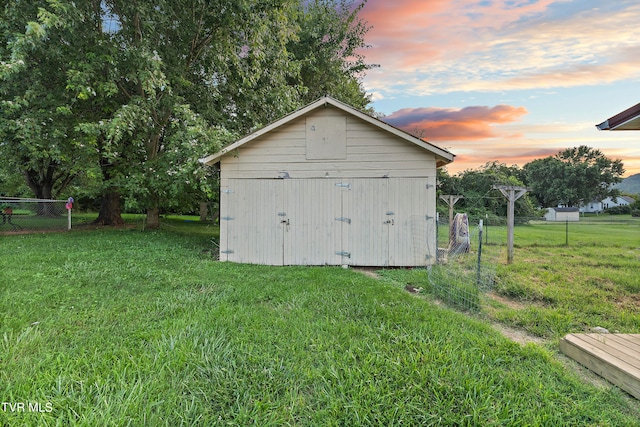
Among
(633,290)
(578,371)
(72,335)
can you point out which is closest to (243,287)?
(72,335)

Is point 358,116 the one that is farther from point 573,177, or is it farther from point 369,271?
point 573,177

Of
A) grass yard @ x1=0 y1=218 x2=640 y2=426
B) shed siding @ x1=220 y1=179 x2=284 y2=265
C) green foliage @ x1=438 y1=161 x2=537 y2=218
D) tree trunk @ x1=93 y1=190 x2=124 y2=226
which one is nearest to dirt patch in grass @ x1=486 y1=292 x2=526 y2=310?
grass yard @ x1=0 y1=218 x2=640 y2=426

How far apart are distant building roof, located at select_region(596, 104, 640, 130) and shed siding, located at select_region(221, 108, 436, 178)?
300 cm

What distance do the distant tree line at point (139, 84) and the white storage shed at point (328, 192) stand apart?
1.73m

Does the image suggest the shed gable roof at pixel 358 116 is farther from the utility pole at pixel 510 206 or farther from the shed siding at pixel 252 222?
the utility pole at pixel 510 206

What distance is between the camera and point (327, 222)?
23.4 feet

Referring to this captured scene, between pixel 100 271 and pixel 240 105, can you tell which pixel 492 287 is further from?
pixel 240 105

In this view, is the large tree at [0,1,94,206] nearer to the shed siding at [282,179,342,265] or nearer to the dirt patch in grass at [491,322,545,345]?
the shed siding at [282,179,342,265]

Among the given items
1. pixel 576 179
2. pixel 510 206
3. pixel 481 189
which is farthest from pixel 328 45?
pixel 576 179

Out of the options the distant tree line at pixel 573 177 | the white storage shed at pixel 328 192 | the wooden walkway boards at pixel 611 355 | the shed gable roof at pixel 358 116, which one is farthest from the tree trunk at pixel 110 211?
the distant tree line at pixel 573 177

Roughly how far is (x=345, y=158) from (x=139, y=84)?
7.55 meters

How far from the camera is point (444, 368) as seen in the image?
2.42 metres

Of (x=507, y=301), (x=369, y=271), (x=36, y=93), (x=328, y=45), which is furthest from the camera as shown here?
(x=328, y=45)

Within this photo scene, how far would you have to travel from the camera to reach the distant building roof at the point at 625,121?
385cm
